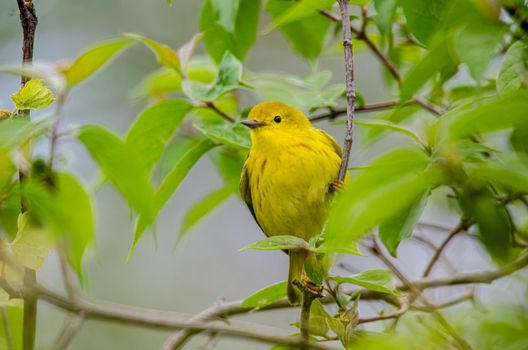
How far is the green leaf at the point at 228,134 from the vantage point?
2.43 metres

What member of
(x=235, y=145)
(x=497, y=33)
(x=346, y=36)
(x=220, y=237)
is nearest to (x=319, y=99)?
(x=235, y=145)

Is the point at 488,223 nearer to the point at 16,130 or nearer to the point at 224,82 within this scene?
the point at 16,130

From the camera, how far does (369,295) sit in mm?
2793

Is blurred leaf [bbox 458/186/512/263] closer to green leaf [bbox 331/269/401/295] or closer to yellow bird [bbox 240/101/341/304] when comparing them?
green leaf [bbox 331/269/401/295]

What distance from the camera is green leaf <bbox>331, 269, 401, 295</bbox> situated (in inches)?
72.2

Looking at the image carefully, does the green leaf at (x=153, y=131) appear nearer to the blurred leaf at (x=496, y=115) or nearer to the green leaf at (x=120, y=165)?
the green leaf at (x=120, y=165)

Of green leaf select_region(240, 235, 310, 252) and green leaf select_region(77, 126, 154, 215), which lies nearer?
green leaf select_region(77, 126, 154, 215)

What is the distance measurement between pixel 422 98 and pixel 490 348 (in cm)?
165

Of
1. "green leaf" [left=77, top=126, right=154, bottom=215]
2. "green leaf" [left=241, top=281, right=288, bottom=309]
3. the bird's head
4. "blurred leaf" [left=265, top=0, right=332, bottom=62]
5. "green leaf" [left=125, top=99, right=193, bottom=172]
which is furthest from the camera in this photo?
the bird's head

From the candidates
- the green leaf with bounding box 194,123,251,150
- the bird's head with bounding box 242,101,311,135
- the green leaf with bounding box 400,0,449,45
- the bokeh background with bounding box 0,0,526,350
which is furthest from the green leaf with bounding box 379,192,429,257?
the bokeh background with bounding box 0,0,526,350

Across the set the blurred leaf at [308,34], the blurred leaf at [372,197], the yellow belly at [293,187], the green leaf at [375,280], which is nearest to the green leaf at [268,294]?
the green leaf at [375,280]

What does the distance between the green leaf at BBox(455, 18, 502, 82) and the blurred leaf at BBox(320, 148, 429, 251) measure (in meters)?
0.55

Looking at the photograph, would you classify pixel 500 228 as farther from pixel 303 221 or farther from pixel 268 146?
pixel 268 146

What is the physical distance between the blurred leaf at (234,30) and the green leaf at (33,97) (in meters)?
0.95
